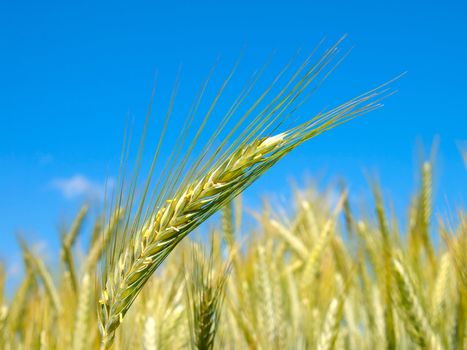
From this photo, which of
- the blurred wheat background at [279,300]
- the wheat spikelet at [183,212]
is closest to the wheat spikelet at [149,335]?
the blurred wheat background at [279,300]

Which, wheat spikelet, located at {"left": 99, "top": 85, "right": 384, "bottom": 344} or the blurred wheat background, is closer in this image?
wheat spikelet, located at {"left": 99, "top": 85, "right": 384, "bottom": 344}

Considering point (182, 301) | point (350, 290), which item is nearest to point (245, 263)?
point (182, 301)

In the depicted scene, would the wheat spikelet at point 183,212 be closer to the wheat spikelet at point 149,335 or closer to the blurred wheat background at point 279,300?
the blurred wheat background at point 279,300

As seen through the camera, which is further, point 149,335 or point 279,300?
point 279,300

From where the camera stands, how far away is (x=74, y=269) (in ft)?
9.07

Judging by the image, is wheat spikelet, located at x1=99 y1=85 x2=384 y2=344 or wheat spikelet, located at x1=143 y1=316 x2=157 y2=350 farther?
wheat spikelet, located at x1=143 y1=316 x2=157 y2=350

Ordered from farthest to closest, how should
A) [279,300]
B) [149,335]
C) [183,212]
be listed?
[279,300] → [149,335] → [183,212]

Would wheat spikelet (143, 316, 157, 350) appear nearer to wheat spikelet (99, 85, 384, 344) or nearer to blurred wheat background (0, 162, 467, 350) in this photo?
blurred wheat background (0, 162, 467, 350)

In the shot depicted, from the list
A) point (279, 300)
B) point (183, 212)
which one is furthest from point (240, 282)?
point (183, 212)

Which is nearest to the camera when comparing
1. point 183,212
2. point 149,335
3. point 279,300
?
point 183,212

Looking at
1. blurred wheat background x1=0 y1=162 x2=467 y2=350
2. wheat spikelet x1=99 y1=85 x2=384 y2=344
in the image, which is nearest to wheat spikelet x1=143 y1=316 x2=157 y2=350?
blurred wheat background x1=0 y1=162 x2=467 y2=350

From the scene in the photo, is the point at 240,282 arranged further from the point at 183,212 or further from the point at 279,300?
the point at 183,212

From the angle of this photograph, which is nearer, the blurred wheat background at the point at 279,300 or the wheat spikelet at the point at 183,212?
the wheat spikelet at the point at 183,212

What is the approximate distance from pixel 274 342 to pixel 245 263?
41cm
